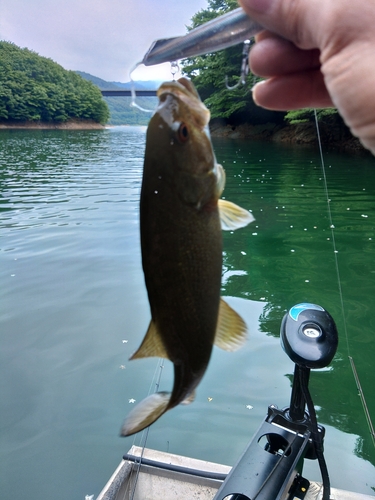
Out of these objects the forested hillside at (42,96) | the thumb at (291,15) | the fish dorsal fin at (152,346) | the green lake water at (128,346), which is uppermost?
the forested hillside at (42,96)

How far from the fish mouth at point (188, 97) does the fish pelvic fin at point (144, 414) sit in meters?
0.74

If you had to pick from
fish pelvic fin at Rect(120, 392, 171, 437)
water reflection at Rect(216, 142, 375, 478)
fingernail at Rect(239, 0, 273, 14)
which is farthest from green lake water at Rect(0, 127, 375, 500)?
fingernail at Rect(239, 0, 273, 14)

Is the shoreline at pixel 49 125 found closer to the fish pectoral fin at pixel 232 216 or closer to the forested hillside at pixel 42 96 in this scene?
the forested hillside at pixel 42 96

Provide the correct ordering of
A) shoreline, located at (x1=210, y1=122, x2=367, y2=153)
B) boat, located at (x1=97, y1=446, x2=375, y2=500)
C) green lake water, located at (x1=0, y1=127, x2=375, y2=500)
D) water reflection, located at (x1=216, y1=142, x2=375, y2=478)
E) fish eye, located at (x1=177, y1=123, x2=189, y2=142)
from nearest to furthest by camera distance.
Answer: fish eye, located at (x1=177, y1=123, x2=189, y2=142)
boat, located at (x1=97, y1=446, x2=375, y2=500)
green lake water, located at (x1=0, y1=127, x2=375, y2=500)
water reflection, located at (x1=216, y1=142, x2=375, y2=478)
shoreline, located at (x1=210, y1=122, x2=367, y2=153)

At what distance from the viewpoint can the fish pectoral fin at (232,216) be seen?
3.72ft

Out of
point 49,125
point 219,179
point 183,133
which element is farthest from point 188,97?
point 49,125

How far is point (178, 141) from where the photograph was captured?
1038 mm

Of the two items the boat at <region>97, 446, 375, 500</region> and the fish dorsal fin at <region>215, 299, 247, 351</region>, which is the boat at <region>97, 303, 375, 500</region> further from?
the fish dorsal fin at <region>215, 299, 247, 351</region>

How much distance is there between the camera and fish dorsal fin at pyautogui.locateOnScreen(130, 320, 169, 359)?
112 centimetres

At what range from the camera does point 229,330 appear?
1146 millimetres

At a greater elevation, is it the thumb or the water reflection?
the thumb

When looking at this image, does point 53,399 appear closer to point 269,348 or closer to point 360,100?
point 269,348

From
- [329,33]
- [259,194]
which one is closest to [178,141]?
[329,33]

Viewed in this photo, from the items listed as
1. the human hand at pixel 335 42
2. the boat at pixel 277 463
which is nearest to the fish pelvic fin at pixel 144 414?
the human hand at pixel 335 42
